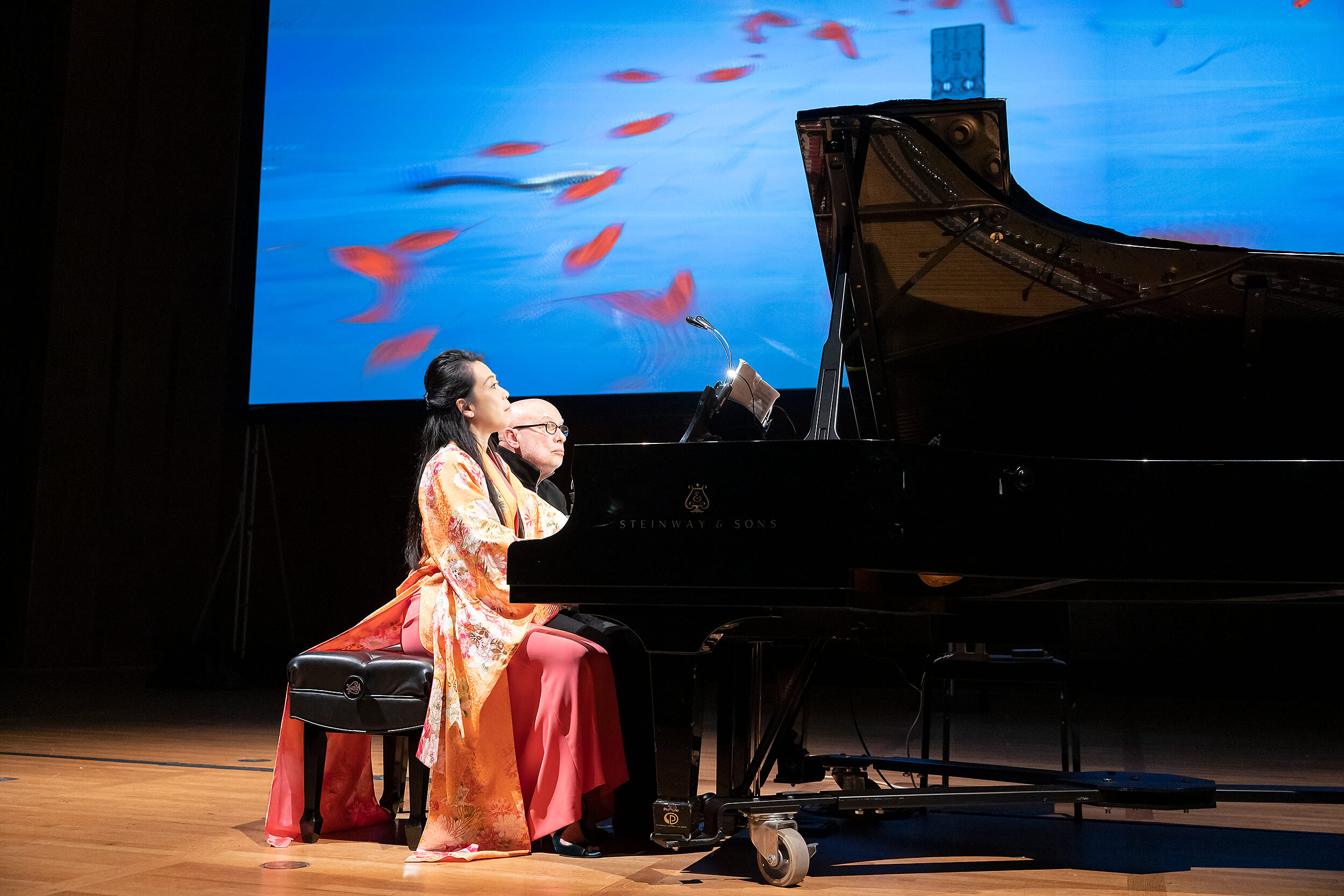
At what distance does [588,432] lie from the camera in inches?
237

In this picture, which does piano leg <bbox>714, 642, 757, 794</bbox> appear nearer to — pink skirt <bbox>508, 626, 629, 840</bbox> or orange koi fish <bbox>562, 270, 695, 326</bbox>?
pink skirt <bbox>508, 626, 629, 840</bbox>

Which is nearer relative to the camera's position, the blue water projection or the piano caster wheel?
the piano caster wheel

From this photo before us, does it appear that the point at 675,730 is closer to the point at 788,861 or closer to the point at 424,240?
the point at 788,861

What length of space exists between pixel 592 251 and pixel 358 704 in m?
3.54

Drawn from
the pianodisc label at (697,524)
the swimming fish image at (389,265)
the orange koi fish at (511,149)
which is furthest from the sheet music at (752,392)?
the swimming fish image at (389,265)

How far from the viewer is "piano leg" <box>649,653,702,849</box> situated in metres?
2.05

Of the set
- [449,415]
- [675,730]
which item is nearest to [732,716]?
[675,730]

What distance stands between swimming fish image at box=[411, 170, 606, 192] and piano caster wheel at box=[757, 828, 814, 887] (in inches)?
163

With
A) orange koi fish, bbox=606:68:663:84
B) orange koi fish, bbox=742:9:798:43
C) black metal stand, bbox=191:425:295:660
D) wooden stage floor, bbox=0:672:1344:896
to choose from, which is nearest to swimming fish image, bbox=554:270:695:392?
orange koi fish, bbox=606:68:663:84

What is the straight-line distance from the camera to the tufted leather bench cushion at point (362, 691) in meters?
2.35

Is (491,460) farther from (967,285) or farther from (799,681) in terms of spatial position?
(967,285)

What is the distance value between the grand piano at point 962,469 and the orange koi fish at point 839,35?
3.15 metres

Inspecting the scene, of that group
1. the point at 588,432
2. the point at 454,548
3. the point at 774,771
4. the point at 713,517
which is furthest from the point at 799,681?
the point at 588,432

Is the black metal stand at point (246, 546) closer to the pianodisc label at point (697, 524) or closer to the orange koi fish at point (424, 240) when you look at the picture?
the orange koi fish at point (424, 240)
